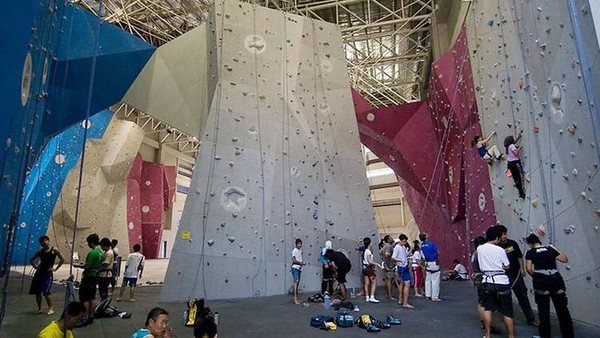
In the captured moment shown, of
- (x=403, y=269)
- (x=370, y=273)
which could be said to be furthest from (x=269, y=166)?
(x=403, y=269)

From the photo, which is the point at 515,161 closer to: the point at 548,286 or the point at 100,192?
the point at 548,286

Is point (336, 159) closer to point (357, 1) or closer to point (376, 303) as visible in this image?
point (376, 303)

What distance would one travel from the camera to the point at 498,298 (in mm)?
3549

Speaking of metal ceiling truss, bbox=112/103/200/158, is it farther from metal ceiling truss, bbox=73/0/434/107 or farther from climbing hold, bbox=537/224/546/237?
climbing hold, bbox=537/224/546/237

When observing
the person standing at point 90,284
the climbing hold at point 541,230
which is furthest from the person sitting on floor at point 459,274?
the person standing at point 90,284

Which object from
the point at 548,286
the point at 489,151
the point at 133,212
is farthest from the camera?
the point at 133,212

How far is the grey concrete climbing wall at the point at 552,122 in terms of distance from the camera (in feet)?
12.5

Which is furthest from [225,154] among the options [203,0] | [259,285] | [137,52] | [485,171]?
[203,0]

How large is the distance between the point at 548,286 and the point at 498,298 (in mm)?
449

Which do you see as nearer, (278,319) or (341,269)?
(278,319)

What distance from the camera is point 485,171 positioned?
7316 millimetres

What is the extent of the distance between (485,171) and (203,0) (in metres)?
11.6

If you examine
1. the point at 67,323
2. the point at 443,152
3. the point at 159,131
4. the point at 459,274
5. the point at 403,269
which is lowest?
the point at 459,274

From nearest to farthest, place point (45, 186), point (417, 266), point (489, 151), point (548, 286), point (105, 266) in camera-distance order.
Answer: point (548, 286), point (105, 266), point (489, 151), point (417, 266), point (45, 186)
